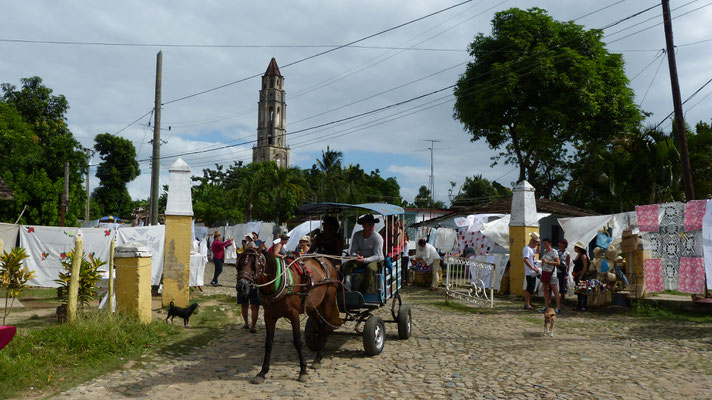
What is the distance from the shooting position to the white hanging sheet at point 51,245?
13.8m

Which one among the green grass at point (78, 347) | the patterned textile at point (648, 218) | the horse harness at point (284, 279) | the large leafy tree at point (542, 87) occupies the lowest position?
the green grass at point (78, 347)

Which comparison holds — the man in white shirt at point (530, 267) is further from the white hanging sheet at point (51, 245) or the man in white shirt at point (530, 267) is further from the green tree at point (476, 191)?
the green tree at point (476, 191)

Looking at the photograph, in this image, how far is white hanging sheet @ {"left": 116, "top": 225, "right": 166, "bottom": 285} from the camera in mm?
13852

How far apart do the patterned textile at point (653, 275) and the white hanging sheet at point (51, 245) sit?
1392cm

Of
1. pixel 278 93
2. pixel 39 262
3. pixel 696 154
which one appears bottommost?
pixel 39 262

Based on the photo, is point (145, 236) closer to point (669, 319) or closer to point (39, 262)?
point (39, 262)

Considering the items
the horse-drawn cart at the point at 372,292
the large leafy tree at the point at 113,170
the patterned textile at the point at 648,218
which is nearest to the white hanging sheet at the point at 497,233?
the patterned textile at the point at 648,218

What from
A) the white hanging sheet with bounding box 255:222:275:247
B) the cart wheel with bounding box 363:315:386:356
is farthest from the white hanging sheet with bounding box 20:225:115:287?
the white hanging sheet with bounding box 255:222:275:247

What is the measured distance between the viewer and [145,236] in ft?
46.1

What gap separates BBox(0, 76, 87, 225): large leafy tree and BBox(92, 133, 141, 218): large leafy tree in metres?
17.2

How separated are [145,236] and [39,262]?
3072 mm

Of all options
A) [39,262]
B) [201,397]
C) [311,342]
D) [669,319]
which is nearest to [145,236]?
[39,262]

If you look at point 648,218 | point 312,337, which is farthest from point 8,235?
point 648,218

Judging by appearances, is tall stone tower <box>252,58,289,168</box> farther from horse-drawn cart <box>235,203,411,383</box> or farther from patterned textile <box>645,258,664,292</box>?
horse-drawn cart <box>235,203,411,383</box>
